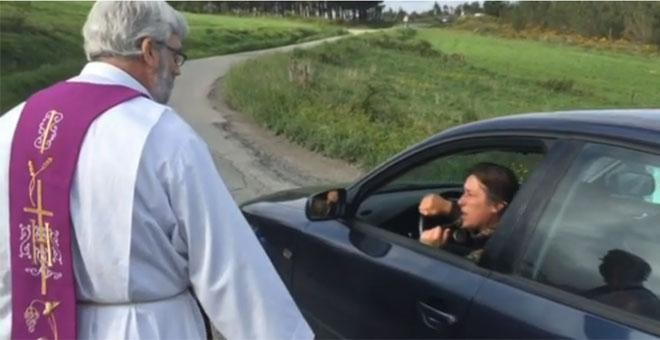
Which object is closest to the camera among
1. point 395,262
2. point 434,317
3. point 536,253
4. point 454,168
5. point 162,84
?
point 162,84

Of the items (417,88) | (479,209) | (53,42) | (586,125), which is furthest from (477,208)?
(53,42)

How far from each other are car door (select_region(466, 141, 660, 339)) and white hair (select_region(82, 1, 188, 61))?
1337 mm

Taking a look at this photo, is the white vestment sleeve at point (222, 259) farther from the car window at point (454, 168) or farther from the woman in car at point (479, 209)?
the woman in car at point (479, 209)

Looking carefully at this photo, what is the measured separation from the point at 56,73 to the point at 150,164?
23.3 metres

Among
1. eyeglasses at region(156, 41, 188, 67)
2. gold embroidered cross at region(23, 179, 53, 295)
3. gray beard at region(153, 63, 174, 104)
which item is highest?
eyeglasses at region(156, 41, 188, 67)

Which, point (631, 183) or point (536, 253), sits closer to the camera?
point (631, 183)

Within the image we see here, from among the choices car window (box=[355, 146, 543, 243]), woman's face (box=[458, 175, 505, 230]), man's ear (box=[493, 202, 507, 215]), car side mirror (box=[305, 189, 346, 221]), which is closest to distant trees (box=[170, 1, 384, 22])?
car window (box=[355, 146, 543, 243])

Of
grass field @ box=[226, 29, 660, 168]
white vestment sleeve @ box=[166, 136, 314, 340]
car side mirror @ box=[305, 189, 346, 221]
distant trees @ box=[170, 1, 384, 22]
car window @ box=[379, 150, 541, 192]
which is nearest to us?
white vestment sleeve @ box=[166, 136, 314, 340]

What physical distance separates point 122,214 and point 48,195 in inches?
6.5

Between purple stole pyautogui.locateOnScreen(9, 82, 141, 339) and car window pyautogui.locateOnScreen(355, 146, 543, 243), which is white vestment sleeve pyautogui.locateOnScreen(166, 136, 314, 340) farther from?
car window pyautogui.locateOnScreen(355, 146, 543, 243)

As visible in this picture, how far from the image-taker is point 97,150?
5.85 feet

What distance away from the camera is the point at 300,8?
94.4 meters

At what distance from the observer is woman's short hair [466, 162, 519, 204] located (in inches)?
127

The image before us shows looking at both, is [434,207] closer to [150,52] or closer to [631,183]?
[631,183]
